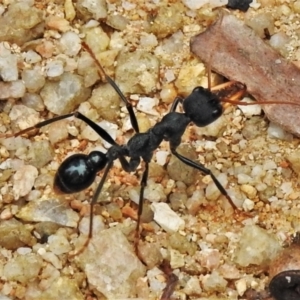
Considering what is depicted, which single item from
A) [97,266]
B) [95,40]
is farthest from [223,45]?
[97,266]

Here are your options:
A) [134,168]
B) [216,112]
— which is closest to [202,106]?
[216,112]

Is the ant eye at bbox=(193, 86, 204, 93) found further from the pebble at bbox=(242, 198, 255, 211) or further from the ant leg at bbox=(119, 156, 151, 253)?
the pebble at bbox=(242, 198, 255, 211)

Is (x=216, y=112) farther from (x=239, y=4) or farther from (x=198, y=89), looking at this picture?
(x=239, y=4)

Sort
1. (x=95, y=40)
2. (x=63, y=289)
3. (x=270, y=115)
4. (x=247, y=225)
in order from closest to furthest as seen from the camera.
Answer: (x=63, y=289)
(x=247, y=225)
(x=270, y=115)
(x=95, y=40)

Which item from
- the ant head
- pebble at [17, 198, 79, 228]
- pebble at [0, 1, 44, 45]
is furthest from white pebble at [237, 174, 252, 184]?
pebble at [0, 1, 44, 45]

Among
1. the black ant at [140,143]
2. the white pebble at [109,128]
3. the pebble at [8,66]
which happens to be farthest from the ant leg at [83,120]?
the pebble at [8,66]

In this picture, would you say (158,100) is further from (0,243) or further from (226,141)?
(0,243)

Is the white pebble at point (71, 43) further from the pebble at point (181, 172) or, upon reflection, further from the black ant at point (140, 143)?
the pebble at point (181, 172)
